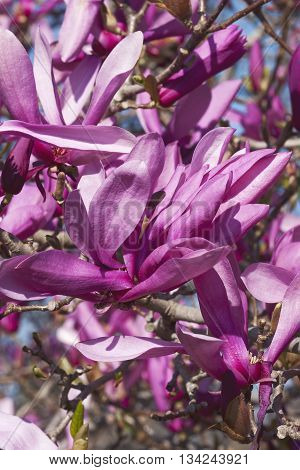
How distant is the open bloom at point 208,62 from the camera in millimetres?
1004

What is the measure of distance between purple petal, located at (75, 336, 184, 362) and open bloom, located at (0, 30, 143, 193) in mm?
218

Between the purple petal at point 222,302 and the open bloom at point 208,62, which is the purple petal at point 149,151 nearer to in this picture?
the purple petal at point 222,302

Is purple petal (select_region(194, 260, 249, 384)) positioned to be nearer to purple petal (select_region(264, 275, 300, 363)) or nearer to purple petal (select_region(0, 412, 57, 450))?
purple petal (select_region(264, 275, 300, 363))

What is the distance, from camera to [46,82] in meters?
0.85

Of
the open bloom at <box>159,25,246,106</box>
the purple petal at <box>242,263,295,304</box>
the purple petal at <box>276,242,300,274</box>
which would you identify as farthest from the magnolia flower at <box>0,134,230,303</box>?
the open bloom at <box>159,25,246,106</box>

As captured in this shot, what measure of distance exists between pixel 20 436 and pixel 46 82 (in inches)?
17.9

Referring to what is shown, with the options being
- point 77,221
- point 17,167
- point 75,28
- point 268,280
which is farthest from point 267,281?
point 75,28

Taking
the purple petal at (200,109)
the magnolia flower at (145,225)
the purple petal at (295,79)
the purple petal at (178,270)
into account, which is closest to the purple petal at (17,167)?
the magnolia flower at (145,225)

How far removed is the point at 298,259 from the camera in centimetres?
85

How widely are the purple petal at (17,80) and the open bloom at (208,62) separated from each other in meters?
0.27

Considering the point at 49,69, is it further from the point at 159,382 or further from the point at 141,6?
the point at 159,382

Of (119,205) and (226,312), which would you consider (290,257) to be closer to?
(226,312)
